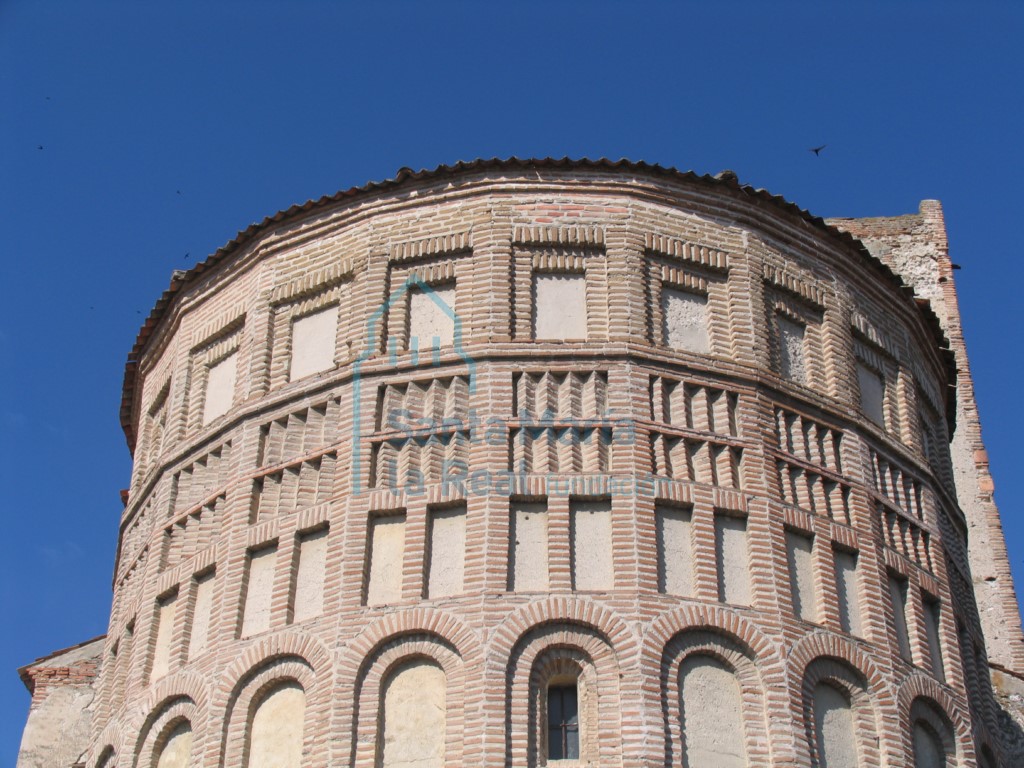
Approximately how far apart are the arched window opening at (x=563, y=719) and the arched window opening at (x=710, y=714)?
3.33 feet

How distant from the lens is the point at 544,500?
50.6 feet

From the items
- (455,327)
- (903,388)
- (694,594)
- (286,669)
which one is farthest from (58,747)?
(903,388)

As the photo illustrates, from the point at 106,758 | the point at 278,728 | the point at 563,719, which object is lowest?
the point at 563,719

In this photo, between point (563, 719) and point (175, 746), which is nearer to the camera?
point (563, 719)

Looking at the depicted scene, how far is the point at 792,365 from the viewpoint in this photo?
17625 mm

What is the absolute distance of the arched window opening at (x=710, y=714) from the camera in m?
14.1

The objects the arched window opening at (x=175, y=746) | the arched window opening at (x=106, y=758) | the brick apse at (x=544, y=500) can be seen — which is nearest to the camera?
the brick apse at (x=544, y=500)

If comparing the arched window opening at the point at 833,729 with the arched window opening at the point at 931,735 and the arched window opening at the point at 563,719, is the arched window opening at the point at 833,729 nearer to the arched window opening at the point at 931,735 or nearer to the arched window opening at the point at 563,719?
the arched window opening at the point at 931,735

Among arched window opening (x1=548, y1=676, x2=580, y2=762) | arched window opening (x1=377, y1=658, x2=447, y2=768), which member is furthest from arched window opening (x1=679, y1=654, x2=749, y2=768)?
arched window opening (x1=377, y1=658, x2=447, y2=768)

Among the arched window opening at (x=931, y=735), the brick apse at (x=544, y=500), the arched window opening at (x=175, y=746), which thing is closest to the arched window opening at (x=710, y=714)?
the brick apse at (x=544, y=500)

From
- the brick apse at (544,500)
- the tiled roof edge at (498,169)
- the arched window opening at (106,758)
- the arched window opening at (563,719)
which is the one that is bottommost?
the arched window opening at (563,719)

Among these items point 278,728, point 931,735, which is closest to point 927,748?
point 931,735

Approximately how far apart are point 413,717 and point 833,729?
4.25 meters

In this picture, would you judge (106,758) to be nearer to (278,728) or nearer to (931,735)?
(278,728)
